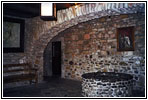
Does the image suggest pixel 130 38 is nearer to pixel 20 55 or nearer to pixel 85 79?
pixel 85 79

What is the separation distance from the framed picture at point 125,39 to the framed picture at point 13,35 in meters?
3.28

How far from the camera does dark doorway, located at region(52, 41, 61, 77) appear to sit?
756 centimetres

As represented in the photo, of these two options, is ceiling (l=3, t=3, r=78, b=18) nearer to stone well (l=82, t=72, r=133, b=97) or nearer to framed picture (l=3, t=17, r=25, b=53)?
framed picture (l=3, t=17, r=25, b=53)

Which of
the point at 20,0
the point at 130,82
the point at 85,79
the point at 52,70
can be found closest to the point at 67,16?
the point at 20,0

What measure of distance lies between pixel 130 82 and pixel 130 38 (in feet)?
5.01

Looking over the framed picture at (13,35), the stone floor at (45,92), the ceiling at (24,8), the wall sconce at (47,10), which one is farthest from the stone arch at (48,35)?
the stone floor at (45,92)

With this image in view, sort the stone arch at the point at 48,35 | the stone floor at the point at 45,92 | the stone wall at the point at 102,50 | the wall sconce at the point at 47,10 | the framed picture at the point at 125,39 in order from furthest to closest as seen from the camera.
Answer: the framed picture at the point at 125,39
the stone wall at the point at 102,50
the stone floor at the point at 45,92
the stone arch at the point at 48,35
the wall sconce at the point at 47,10

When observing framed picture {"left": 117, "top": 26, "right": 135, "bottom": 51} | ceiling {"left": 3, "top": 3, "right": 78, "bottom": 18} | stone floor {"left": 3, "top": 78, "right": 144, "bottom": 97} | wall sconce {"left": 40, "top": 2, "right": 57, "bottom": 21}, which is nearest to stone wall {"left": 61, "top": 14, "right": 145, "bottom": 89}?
framed picture {"left": 117, "top": 26, "right": 135, "bottom": 51}

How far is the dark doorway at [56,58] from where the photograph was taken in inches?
298

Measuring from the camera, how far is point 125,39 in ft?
15.8

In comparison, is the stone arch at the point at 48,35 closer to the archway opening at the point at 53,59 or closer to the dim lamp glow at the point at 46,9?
the dim lamp glow at the point at 46,9

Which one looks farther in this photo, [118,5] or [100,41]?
[100,41]

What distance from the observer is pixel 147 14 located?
2.74m

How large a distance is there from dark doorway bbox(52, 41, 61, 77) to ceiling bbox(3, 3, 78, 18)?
2.61m
